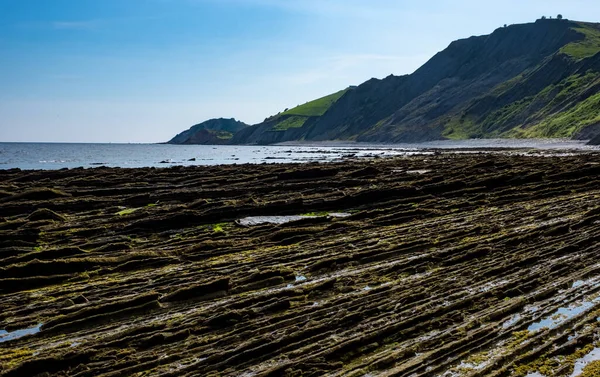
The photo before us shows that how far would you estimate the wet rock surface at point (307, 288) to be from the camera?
12.7 meters

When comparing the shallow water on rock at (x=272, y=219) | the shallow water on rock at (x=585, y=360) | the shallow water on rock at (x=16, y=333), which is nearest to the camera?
the shallow water on rock at (x=585, y=360)

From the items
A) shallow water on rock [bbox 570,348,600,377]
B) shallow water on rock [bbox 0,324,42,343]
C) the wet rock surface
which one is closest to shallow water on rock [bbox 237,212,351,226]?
the wet rock surface

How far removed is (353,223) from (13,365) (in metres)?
19.4

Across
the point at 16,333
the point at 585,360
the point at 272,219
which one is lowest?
the point at 585,360

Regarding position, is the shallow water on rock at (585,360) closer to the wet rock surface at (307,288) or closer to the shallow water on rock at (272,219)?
the wet rock surface at (307,288)

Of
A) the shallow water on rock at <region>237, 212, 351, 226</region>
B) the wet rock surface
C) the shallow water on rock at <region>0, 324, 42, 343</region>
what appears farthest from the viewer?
the shallow water on rock at <region>237, 212, 351, 226</region>

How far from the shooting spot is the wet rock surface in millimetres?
12656

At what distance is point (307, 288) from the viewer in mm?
17625

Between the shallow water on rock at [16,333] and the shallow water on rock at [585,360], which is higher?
the shallow water on rock at [16,333]

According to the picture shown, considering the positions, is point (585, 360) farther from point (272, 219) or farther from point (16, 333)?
point (272, 219)

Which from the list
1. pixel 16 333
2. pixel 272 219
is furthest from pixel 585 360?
pixel 272 219

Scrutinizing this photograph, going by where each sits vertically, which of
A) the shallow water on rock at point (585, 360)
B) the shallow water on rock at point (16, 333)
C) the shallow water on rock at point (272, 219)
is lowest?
the shallow water on rock at point (585, 360)

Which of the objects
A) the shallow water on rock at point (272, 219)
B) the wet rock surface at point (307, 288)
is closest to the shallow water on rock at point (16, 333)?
the wet rock surface at point (307, 288)

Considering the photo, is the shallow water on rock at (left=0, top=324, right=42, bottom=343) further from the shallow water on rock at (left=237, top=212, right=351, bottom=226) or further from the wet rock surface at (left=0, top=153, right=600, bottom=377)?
the shallow water on rock at (left=237, top=212, right=351, bottom=226)
